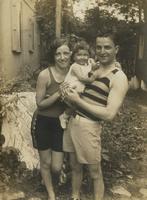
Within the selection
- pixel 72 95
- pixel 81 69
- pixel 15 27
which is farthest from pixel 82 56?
pixel 15 27

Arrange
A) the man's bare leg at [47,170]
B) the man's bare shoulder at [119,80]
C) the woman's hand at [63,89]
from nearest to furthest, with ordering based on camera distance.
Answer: the man's bare shoulder at [119,80], the woman's hand at [63,89], the man's bare leg at [47,170]

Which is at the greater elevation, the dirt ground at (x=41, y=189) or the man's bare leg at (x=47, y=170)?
the man's bare leg at (x=47, y=170)

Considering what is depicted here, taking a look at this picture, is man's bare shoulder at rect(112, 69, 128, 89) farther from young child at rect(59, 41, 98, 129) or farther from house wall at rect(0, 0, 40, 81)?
house wall at rect(0, 0, 40, 81)

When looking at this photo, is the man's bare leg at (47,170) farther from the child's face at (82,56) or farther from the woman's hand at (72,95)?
the child's face at (82,56)

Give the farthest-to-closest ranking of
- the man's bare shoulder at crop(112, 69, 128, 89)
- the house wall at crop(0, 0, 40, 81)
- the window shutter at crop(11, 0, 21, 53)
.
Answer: the window shutter at crop(11, 0, 21, 53)
the house wall at crop(0, 0, 40, 81)
the man's bare shoulder at crop(112, 69, 128, 89)

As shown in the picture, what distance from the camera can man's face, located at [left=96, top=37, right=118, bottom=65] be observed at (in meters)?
3.80

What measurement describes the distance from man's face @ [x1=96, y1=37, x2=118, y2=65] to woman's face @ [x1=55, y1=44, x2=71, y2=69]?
1.21ft

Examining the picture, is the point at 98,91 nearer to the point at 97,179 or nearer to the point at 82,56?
the point at 82,56

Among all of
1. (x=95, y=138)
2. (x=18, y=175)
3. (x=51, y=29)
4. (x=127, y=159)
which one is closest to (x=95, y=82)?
(x=95, y=138)

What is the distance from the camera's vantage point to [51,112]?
4.21 meters

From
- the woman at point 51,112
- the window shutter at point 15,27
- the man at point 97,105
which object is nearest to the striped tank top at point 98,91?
the man at point 97,105

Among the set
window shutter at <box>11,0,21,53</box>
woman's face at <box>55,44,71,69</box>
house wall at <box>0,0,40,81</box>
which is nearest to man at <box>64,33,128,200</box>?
woman's face at <box>55,44,71,69</box>

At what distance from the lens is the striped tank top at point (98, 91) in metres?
3.84

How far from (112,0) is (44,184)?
2.79m
